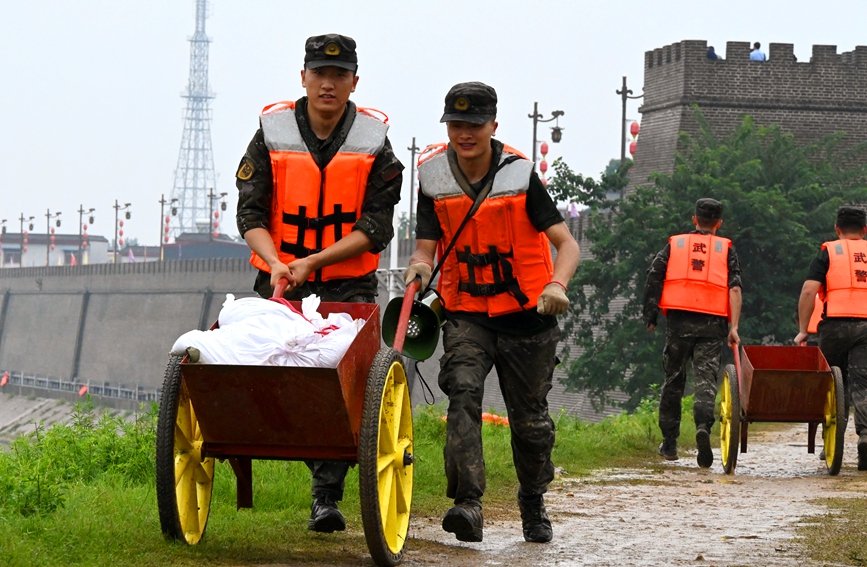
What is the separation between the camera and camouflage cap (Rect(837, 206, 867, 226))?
10.3 m

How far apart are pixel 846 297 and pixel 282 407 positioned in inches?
249

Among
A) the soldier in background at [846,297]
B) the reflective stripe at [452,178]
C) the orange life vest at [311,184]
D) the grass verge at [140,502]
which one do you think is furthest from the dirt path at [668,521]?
the reflective stripe at [452,178]

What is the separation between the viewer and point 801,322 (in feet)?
35.3

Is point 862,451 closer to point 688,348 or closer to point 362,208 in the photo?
point 688,348

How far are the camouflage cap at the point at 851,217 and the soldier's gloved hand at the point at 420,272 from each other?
5.29 meters

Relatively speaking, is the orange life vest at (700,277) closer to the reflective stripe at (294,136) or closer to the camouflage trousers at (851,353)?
the camouflage trousers at (851,353)

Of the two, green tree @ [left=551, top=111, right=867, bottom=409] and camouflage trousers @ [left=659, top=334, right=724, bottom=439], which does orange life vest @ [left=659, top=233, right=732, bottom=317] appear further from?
green tree @ [left=551, top=111, right=867, bottom=409]

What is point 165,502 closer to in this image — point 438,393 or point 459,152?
point 459,152

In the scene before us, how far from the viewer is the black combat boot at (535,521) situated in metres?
6.03

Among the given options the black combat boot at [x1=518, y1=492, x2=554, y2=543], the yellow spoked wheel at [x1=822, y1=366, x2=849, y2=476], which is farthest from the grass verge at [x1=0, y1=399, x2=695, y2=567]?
the yellow spoked wheel at [x1=822, y1=366, x2=849, y2=476]

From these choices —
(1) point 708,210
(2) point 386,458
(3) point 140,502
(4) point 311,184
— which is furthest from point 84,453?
(1) point 708,210

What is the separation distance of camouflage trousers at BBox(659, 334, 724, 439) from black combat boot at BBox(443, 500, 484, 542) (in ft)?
15.8

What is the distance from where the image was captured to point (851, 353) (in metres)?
10.4

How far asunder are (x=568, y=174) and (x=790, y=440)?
22030 mm
